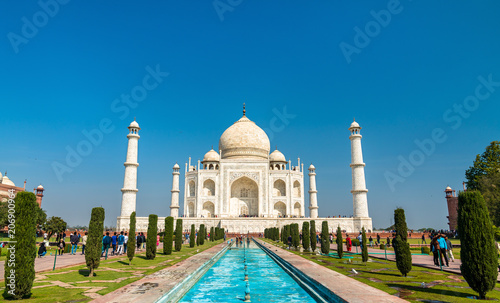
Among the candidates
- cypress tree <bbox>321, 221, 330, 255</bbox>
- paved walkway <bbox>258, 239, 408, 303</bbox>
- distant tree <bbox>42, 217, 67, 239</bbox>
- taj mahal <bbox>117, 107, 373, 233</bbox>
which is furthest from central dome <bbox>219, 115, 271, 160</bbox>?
paved walkway <bbox>258, 239, 408, 303</bbox>

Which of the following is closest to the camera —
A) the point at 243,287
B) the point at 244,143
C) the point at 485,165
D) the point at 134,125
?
the point at 243,287

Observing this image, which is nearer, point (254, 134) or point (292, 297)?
point (292, 297)

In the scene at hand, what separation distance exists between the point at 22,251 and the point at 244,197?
3174 centimetres

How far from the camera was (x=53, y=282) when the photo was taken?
7023 mm

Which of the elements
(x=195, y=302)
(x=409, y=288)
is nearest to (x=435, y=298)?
(x=409, y=288)

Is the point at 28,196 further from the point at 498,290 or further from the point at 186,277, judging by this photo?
the point at 498,290

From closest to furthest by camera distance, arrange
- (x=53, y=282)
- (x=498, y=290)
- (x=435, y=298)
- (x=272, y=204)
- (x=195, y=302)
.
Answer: (x=435, y=298), (x=195, y=302), (x=498, y=290), (x=53, y=282), (x=272, y=204)

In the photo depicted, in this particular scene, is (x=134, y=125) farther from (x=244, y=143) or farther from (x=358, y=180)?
(x=358, y=180)

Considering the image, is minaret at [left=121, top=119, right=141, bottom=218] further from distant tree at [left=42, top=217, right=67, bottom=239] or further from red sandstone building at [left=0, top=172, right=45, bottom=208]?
red sandstone building at [left=0, top=172, right=45, bottom=208]

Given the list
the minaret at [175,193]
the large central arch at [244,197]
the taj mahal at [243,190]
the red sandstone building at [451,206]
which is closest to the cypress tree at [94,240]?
the taj mahal at [243,190]

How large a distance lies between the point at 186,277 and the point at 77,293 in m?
2.10

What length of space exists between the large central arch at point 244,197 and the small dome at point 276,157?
513 centimetres

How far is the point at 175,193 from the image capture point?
36.1 metres

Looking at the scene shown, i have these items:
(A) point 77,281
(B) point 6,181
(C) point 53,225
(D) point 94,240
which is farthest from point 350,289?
(B) point 6,181
